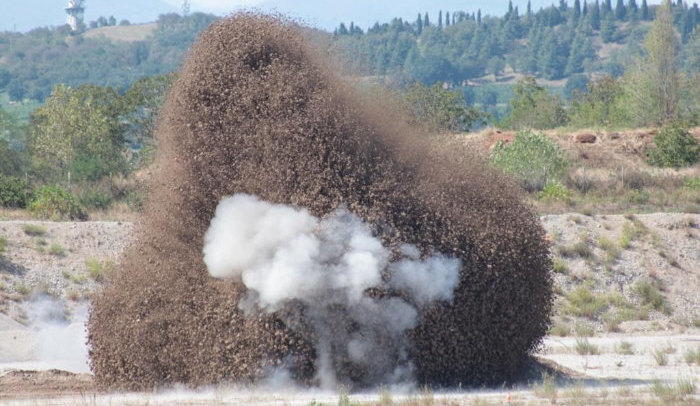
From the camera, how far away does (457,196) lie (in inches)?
624

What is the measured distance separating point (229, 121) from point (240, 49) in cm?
130

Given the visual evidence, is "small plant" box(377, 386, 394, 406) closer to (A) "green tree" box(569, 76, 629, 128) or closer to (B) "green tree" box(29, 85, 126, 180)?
(B) "green tree" box(29, 85, 126, 180)

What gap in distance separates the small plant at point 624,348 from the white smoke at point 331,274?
8.71 m

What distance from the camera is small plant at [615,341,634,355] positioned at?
22234mm

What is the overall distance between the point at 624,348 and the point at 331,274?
1057 centimetres

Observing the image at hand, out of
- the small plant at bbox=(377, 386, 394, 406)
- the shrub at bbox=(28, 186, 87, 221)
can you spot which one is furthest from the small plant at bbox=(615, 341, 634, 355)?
the shrub at bbox=(28, 186, 87, 221)

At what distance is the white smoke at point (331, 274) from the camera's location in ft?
47.7

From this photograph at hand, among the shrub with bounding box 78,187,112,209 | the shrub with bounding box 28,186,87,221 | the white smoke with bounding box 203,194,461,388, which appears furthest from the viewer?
the shrub with bounding box 78,187,112,209

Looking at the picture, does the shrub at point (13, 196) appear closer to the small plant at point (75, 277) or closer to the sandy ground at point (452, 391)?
the sandy ground at point (452, 391)

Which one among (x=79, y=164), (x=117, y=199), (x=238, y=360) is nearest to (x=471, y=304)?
(x=238, y=360)

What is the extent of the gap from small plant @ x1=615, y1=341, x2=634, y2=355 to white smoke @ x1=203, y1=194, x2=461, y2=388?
8.71 metres

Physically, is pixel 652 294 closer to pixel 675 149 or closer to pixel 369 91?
pixel 369 91

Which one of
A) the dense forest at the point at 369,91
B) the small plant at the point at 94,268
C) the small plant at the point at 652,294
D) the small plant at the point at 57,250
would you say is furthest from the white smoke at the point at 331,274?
the small plant at the point at 652,294

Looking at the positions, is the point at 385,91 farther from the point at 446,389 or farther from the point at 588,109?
the point at 588,109
